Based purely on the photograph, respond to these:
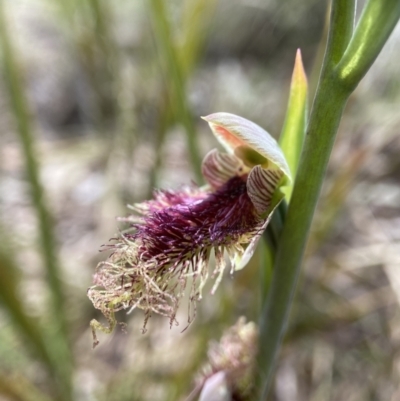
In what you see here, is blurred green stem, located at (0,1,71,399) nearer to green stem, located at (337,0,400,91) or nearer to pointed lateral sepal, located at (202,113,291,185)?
pointed lateral sepal, located at (202,113,291,185)

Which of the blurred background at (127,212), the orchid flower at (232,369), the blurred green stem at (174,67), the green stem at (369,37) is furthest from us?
the blurred background at (127,212)

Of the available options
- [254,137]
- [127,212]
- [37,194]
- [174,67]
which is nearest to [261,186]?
[254,137]

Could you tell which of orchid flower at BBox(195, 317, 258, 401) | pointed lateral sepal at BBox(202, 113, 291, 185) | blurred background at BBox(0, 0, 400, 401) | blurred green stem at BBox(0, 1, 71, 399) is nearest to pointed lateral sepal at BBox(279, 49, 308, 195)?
pointed lateral sepal at BBox(202, 113, 291, 185)

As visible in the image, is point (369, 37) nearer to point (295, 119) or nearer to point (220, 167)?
point (295, 119)

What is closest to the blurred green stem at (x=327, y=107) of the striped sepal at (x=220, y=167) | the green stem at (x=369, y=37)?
the green stem at (x=369, y=37)

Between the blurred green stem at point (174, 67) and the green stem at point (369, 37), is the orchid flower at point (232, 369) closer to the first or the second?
the green stem at point (369, 37)

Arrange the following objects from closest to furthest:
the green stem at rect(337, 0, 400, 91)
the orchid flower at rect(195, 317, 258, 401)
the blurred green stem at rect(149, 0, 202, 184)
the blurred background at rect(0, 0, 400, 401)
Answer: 1. the green stem at rect(337, 0, 400, 91)
2. the orchid flower at rect(195, 317, 258, 401)
3. the blurred green stem at rect(149, 0, 202, 184)
4. the blurred background at rect(0, 0, 400, 401)

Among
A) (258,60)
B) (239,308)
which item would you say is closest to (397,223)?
(239,308)
